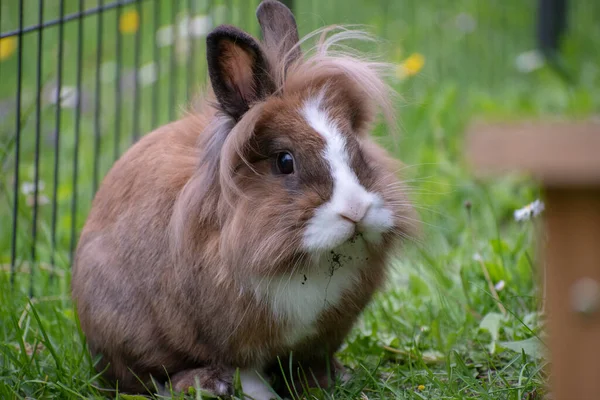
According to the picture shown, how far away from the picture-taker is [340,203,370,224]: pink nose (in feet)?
8.52

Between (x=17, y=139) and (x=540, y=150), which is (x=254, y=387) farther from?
(x=540, y=150)

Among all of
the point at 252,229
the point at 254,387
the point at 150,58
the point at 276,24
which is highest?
the point at 276,24

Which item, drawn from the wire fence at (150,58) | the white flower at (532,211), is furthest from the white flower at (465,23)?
the white flower at (532,211)

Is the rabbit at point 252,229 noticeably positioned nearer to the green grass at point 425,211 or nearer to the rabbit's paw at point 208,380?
the rabbit's paw at point 208,380

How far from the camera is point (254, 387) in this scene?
316 centimetres

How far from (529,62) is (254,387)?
508 centimetres

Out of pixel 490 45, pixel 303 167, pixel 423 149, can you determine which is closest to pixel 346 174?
pixel 303 167

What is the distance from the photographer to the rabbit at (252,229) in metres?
2.77

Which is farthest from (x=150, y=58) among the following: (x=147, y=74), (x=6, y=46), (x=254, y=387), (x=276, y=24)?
(x=254, y=387)

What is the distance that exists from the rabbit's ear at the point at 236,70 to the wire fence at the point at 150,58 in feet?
6.65

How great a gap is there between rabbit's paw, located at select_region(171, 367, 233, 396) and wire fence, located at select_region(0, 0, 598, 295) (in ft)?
6.08

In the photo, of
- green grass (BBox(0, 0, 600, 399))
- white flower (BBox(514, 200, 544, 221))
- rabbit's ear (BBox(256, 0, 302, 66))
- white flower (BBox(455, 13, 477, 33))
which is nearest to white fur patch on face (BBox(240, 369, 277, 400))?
green grass (BBox(0, 0, 600, 399))

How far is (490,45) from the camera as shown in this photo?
745cm

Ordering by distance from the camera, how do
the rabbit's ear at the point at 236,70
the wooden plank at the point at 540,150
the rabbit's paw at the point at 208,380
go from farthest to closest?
the rabbit's paw at the point at 208,380, the rabbit's ear at the point at 236,70, the wooden plank at the point at 540,150
